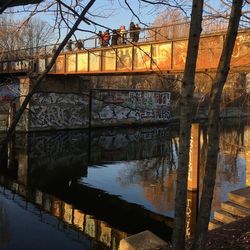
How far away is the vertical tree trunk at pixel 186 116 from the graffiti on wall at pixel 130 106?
110 ft

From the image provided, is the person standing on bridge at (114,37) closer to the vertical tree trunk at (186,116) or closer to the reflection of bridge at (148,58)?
the vertical tree trunk at (186,116)

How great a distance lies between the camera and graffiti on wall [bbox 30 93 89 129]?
35438 mm

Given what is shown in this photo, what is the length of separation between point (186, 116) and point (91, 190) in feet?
46.4

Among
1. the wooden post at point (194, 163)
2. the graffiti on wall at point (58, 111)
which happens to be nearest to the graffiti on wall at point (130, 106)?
the graffiti on wall at point (58, 111)

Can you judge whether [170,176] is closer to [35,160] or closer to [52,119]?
[35,160]

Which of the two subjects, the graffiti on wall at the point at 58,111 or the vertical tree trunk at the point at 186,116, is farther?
the graffiti on wall at the point at 58,111

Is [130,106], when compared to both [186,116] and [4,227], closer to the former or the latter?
[4,227]

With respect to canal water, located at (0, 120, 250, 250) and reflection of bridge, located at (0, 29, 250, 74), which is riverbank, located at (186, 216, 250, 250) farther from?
reflection of bridge, located at (0, 29, 250, 74)

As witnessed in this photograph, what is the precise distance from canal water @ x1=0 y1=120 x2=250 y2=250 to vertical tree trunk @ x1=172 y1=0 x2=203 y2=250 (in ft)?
22.5

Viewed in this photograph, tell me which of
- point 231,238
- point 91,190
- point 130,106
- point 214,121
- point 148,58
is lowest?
point 91,190

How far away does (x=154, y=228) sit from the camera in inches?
510

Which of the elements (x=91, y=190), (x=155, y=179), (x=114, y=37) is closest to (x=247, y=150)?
(x=155, y=179)

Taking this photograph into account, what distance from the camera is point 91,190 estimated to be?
17.6 metres

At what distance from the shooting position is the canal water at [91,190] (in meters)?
12.3
